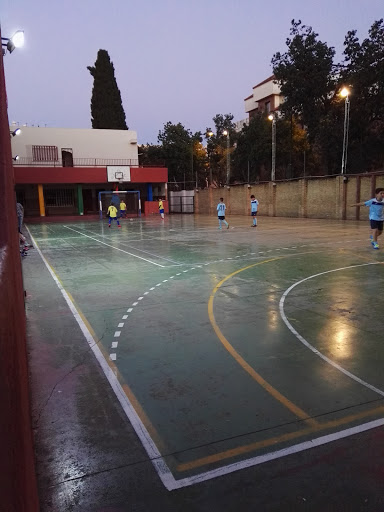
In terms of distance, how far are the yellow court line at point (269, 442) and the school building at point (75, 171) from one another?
39.8 meters

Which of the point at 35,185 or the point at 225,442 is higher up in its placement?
the point at 35,185

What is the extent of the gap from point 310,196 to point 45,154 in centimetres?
2834

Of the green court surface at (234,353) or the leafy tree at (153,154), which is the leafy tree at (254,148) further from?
the green court surface at (234,353)

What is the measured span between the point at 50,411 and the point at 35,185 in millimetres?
41889

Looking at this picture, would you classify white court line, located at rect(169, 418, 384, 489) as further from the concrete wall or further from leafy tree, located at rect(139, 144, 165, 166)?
leafy tree, located at rect(139, 144, 165, 166)

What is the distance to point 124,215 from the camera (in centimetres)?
4078

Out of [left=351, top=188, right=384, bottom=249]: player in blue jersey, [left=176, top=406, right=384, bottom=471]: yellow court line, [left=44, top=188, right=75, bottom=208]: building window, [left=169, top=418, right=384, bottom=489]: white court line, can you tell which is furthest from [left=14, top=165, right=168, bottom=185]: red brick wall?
[left=169, top=418, right=384, bottom=489]: white court line

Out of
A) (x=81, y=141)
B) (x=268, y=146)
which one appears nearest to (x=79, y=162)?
(x=81, y=141)

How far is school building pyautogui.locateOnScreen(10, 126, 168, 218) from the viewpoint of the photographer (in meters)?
40.7

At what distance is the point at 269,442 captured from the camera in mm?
3533

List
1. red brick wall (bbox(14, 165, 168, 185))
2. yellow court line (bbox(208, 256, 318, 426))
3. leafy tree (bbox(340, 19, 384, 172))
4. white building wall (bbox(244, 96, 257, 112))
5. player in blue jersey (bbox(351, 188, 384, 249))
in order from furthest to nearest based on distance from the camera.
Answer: white building wall (bbox(244, 96, 257, 112)) < red brick wall (bbox(14, 165, 168, 185)) < leafy tree (bbox(340, 19, 384, 172)) < player in blue jersey (bbox(351, 188, 384, 249)) < yellow court line (bbox(208, 256, 318, 426))

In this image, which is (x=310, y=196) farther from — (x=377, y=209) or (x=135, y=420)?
(x=135, y=420)

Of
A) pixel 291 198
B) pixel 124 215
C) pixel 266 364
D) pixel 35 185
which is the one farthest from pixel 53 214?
pixel 266 364

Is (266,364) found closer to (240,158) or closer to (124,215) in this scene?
(124,215)
